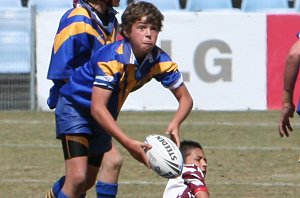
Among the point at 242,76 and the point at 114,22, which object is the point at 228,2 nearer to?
the point at 242,76

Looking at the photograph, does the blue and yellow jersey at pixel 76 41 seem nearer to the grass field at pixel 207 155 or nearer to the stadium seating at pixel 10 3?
the grass field at pixel 207 155

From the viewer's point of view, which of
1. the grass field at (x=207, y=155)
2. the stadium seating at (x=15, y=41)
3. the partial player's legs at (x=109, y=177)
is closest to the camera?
the partial player's legs at (x=109, y=177)

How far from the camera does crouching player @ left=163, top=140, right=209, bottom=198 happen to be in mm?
7366

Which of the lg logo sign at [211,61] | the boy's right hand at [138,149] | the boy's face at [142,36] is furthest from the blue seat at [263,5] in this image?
the boy's right hand at [138,149]

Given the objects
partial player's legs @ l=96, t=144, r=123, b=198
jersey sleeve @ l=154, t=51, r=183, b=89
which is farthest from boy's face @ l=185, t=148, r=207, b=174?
partial player's legs @ l=96, t=144, r=123, b=198

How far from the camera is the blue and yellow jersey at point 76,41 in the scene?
7957mm

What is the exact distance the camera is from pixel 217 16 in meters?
16.6

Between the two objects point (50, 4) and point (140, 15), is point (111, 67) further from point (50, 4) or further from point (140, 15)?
point (50, 4)

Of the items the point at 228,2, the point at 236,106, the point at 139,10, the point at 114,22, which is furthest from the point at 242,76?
the point at 139,10

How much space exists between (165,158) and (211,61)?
31.6 feet

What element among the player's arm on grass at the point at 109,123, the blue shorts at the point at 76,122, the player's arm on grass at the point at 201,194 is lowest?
the player's arm on grass at the point at 201,194

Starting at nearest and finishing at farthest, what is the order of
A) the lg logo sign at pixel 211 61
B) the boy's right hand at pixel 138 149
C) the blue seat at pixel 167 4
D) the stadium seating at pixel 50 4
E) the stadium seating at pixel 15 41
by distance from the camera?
1. the boy's right hand at pixel 138 149
2. the lg logo sign at pixel 211 61
3. the stadium seating at pixel 15 41
4. the stadium seating at pixel 50 4
5. the blue seat at pixel 167 4

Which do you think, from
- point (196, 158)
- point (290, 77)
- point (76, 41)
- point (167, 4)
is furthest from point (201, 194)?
point (167, 4)

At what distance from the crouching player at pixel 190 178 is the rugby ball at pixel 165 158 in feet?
1.51
